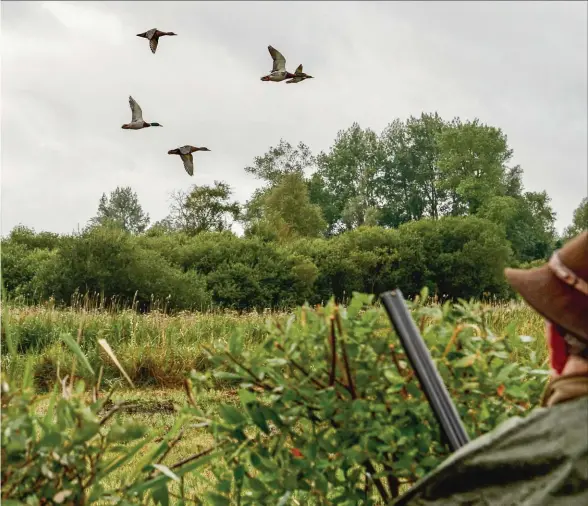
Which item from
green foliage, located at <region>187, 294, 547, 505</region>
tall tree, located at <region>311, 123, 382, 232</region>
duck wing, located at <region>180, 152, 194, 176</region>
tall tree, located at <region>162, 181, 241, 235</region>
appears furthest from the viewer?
tall tree, located at <region>311, 123, 382, 232</region>

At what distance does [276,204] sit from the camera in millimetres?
46156

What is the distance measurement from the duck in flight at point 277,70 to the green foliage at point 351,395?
14.2 feet

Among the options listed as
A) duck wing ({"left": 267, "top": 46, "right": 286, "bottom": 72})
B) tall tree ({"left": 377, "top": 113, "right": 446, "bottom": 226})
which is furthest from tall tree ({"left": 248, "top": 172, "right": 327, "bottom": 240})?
duck wing ({"left": 267, "top": 46, "right": 286, "bottom": 72})

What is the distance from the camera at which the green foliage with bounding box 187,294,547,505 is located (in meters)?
1.97

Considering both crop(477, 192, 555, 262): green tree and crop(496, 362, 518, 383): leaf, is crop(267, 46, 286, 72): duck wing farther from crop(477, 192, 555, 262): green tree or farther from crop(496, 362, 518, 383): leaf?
crop(477, 192, 555, 262): green tree

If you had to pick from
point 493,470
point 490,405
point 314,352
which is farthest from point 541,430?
point 314,352

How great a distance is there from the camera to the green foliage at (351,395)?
1.97 m

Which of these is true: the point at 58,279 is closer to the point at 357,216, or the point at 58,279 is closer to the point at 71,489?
the point at 71,489

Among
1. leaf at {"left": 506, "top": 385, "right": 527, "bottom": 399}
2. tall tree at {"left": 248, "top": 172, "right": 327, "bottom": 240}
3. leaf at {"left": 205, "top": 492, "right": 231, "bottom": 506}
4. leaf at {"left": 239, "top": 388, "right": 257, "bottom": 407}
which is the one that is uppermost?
tall tree at {"left": 248, "top": 172, "right": 327, "bottom": 240}

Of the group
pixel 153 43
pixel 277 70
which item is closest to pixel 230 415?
pixel 153 43

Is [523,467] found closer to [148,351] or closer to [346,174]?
[148,351]

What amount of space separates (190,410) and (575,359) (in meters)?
1.03

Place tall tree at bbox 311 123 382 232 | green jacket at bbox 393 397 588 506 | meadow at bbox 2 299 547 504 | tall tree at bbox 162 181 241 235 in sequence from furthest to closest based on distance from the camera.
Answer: tall tree at bbox 311 123 382 232 → tall tree at bbox 162 181 241 235 → meadow at bbox 2 299 547 504 → green jacket at bbox 393 397 588 506

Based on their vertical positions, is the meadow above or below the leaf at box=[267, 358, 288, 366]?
below
